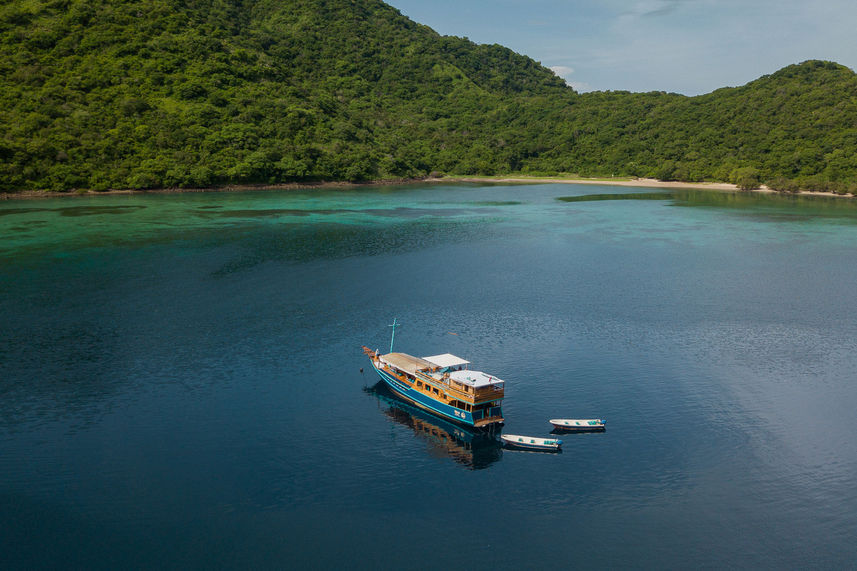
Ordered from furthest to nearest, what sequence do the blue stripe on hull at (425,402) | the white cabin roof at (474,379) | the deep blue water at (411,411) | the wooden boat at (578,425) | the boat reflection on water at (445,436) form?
the blue stripe on hull at (425,402) → the white cabin roof at (474,379) → the wooden boat at (578,425) → the boat reflection on water at (445,436) → the deep blue water at (411,411)

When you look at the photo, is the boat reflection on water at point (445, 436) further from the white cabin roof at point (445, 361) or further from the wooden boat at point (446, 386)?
the white cabin roof at point (445, 361)

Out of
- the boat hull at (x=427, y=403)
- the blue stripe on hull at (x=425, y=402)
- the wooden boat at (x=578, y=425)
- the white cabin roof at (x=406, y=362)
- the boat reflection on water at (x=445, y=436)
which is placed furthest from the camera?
the white cabin roof at (x=406, y=362)

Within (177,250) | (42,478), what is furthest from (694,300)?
(177,250)

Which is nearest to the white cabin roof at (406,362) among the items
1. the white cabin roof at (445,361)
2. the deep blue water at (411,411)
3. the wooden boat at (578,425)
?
the white cabin roof at (445,361)

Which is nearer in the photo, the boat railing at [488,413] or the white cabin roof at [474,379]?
the boat railing at [488,413]

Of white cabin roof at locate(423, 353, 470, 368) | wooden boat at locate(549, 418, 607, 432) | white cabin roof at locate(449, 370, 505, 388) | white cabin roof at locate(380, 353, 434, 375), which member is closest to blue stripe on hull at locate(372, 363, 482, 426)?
white cabin roof at locate(380, 353, 434, 375)

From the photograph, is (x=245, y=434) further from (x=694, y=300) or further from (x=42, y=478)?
(x=694, y=300)
